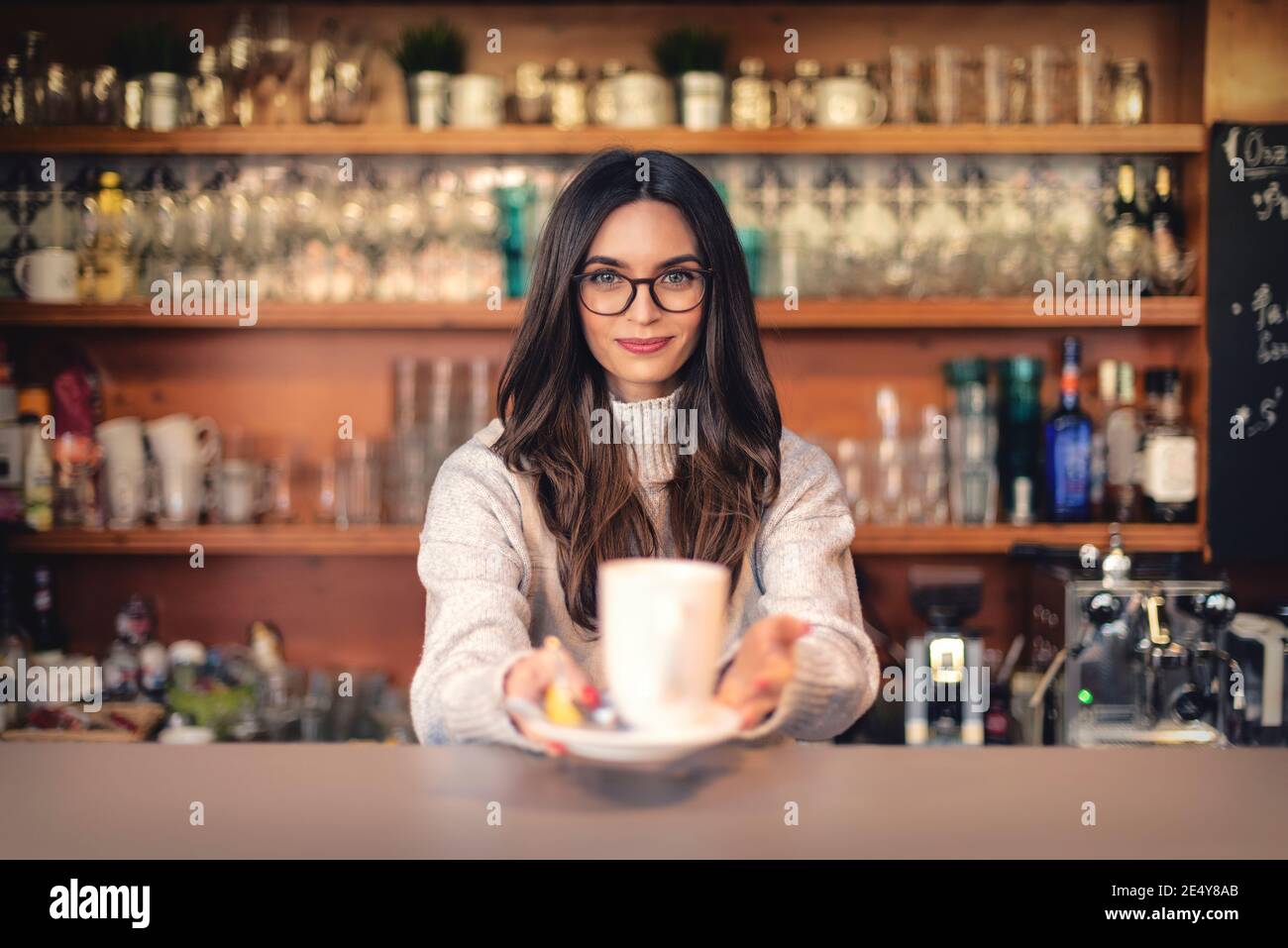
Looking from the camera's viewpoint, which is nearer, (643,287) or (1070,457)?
(643,287)

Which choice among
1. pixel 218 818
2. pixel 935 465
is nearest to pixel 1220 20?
pixel 935 465

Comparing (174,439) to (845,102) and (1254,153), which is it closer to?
(845,102)

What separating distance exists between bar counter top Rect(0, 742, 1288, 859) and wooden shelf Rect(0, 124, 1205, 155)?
165 cm

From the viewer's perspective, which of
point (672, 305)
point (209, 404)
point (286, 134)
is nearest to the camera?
point (672, 305)

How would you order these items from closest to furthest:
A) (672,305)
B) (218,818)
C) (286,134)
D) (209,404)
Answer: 1. (218,818)
2. (672,305)
3. (286,134)
4. (209,404)

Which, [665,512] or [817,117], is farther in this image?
[817,117]

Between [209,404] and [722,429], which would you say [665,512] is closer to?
[722,429]

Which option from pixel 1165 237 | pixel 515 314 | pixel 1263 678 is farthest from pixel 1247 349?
pixel 515 314

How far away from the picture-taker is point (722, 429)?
1.35 meters

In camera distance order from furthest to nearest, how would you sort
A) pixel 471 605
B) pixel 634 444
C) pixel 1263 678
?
pixel 1263 678 < pixel 634 444 < pixel 471 605

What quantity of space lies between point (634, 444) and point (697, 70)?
Result: 1.29 m

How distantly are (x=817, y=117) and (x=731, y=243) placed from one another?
119 cm

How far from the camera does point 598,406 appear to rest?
1.37 m

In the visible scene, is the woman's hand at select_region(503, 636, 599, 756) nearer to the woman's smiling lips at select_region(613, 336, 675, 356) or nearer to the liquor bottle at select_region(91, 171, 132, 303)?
the woman's smiling lips at select_region(613, 336, 675, 356)
